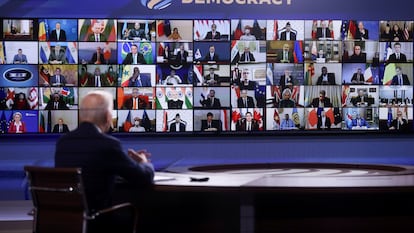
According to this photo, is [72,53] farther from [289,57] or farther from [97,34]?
[289,57]

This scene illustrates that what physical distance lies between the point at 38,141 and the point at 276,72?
2.39 m

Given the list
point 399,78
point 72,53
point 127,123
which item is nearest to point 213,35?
point 127,123

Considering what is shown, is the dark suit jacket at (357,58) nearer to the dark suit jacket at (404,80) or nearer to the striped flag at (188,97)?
the dark suit jacket at (404,80)

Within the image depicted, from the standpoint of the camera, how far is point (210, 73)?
20.2ft

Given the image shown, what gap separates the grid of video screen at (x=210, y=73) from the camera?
19.8 feet

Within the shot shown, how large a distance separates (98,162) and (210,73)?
3.29m

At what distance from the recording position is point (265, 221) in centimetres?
315

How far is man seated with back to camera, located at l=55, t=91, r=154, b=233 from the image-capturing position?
2961mm

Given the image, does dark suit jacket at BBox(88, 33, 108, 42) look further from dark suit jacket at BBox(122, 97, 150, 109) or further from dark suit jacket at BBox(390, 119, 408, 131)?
dark suit jacket at BBox(390, 119, 408, 131)

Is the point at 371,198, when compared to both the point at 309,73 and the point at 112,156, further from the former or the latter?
the point at 309,73

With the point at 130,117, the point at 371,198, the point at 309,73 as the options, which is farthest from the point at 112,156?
the point at 309,73

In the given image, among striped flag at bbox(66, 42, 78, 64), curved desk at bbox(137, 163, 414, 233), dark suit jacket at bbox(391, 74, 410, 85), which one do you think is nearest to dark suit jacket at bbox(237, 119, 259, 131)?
dark suit jacket at bbox(391, 74, 410, 85)

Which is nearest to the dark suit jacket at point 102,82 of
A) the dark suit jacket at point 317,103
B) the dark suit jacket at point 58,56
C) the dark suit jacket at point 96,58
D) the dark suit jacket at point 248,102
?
the dark suit jacket at point 96,58

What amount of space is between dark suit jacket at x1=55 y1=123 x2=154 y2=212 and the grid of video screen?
3.08 metres
